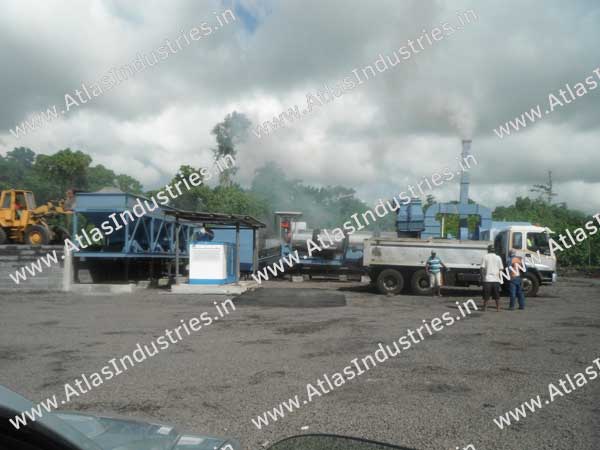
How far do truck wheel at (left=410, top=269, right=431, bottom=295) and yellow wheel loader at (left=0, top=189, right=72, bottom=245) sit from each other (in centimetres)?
1376

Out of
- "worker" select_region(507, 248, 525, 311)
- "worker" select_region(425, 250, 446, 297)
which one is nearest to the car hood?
"worker" select_region(507, 248, 525, 311)

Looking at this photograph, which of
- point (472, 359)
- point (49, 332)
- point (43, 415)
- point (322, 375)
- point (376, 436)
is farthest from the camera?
point (49, 332)

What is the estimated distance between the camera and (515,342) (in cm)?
828

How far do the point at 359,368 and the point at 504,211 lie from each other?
60.9m

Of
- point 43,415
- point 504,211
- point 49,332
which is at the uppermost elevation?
point 504,211

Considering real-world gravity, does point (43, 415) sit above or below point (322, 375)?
above

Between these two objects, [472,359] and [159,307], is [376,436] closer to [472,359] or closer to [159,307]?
[472,359]

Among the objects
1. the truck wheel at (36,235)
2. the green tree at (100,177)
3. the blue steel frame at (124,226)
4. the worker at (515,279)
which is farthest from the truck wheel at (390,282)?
the green tree at (100,177)

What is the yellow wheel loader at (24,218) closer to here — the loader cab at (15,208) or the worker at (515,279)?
the loader cab at (15,208)

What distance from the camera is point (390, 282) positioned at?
16906 millimetres

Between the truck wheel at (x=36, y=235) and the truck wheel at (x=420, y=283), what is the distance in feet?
47.1

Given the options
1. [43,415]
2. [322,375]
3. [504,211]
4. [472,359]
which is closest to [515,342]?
[472,359]

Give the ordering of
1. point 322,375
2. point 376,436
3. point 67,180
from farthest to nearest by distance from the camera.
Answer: point 67,180 → point 322,375 → point 376,436

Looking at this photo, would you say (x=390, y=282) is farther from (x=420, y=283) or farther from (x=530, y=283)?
(x=530, y=283)
